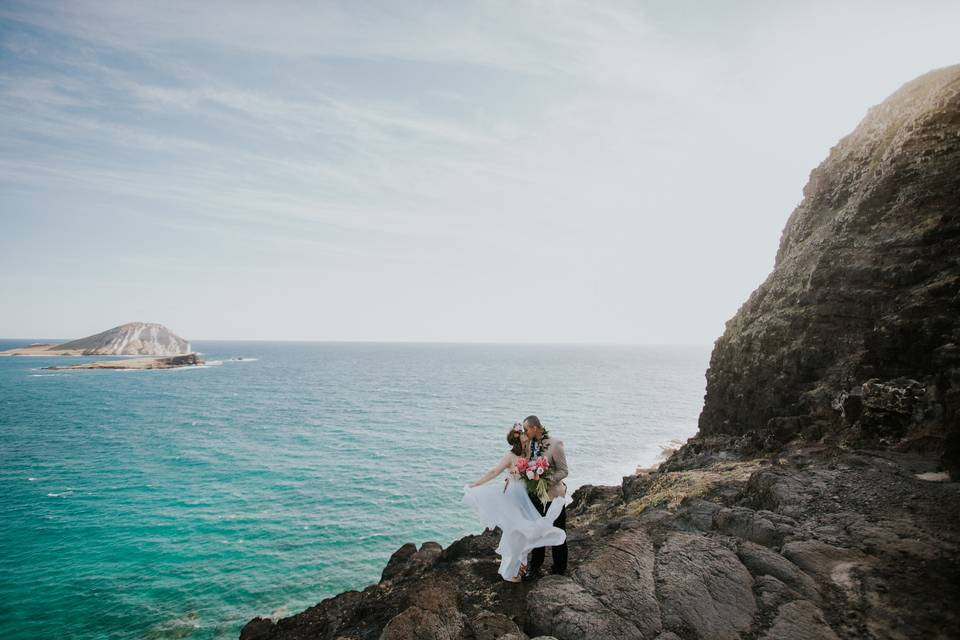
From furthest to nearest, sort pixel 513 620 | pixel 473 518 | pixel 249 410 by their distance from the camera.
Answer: pixel 249 410
pixel 473 518
pixel 513 620

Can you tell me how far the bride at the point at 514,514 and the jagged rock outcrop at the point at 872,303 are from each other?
10.3m

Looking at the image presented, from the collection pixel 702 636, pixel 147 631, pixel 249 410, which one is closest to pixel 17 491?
pixel 147 631

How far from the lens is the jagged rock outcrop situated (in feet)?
42.8

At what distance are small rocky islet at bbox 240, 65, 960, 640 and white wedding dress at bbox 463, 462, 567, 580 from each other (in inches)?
26.9

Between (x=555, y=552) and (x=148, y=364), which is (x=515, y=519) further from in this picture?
(x=148, y=364)

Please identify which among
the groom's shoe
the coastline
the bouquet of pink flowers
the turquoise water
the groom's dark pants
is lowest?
the turquoise water

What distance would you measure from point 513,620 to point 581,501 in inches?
535

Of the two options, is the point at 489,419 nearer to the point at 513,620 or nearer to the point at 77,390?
the point at 513,620

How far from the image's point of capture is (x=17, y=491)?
34.5 meters

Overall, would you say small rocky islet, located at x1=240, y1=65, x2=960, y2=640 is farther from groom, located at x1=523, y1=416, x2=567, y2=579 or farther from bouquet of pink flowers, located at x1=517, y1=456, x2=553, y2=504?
bouquet of pink flowers, located at x1=517, y1=456, x2=553, y2=504

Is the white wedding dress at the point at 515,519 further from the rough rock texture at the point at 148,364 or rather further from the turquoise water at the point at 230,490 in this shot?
the rough rock texture at the point at 148,364

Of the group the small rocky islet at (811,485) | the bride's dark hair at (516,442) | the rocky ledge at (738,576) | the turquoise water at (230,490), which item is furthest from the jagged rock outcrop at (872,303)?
the turquoise water at (230,490)

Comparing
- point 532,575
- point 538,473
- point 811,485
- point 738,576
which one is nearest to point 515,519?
point 538,473

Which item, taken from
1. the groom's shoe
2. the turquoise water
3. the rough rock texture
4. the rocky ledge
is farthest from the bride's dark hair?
the rough rock texture
